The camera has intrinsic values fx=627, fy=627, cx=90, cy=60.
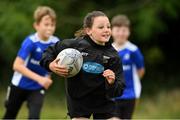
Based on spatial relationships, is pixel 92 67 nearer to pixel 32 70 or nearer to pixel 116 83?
pixel 116 83

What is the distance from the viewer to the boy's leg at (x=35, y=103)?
8359 mm

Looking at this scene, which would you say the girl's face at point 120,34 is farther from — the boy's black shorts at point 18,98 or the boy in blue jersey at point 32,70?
the boy's black shorts at point 18,98

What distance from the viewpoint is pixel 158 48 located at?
16188 mm

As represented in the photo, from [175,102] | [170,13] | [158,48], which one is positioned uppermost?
[170,13]

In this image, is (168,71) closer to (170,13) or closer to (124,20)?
(170,13)

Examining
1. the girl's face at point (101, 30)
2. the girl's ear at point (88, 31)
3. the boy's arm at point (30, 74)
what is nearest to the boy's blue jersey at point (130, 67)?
the boy's arm at point (30, 74)

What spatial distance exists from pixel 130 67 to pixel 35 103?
1.68 meters

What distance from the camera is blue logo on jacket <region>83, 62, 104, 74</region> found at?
642 centimetres

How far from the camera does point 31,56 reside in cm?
851

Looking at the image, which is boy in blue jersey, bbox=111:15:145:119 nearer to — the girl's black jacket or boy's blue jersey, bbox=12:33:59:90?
boy's blue jersey, bbox=12:33:59:90

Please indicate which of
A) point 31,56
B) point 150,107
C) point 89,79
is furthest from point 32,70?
point 150,107

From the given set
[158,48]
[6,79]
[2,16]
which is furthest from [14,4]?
[158,48]

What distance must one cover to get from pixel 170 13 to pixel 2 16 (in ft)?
13.1

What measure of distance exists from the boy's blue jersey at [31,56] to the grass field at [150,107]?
13.2ft
